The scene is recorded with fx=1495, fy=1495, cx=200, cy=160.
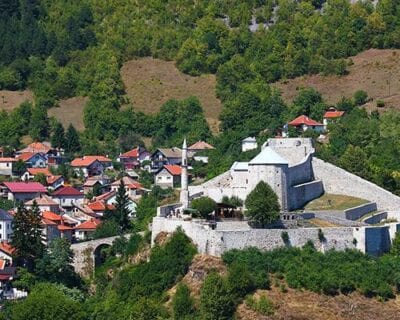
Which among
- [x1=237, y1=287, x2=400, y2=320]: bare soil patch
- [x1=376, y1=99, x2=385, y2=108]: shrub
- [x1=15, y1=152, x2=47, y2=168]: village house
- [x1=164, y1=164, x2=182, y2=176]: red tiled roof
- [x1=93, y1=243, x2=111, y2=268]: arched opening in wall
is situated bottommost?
[x1=237, y1=287, x2=400, y2=320]: bare soil patch

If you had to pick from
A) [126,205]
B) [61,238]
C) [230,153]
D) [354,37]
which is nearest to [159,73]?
[354,37]

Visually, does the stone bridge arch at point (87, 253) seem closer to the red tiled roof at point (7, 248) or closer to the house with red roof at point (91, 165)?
the red tiled roof at point (7, 248)

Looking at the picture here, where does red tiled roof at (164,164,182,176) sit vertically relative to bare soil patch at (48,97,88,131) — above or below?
below

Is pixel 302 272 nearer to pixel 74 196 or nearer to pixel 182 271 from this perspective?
pixel 182 271

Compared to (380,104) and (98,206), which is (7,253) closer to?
(98,206)

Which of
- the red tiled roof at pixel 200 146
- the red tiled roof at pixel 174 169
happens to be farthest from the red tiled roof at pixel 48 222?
the red tiled roof at pixel 200 146

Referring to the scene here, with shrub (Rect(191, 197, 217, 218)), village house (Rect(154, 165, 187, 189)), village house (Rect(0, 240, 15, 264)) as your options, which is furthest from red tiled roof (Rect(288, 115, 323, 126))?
shrub (Rect(191, 197, 217, 218))

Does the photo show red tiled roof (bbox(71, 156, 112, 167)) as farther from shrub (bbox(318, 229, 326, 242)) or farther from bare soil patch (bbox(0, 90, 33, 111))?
shrub (bbox(318, 229, 326, 242))
